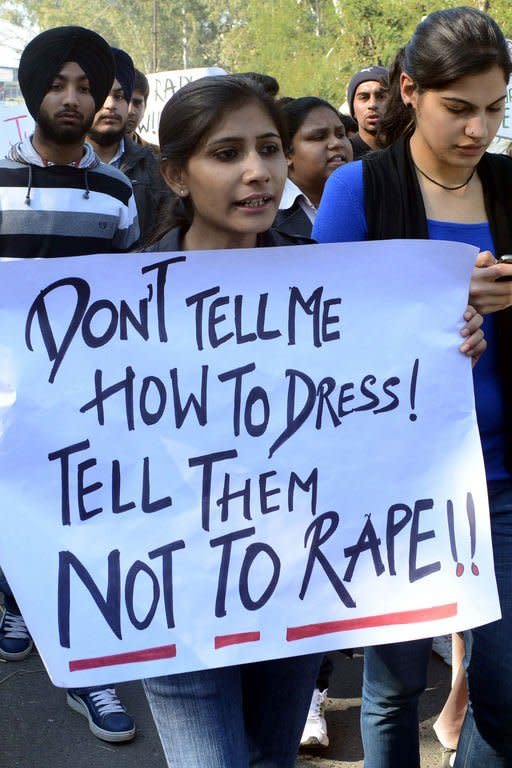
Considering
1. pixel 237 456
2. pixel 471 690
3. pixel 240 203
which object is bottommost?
pixel 471 690

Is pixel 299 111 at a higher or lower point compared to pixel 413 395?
higher

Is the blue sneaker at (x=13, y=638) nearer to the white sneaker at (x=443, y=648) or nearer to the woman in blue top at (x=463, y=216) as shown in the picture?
the white sneaker at (x=443, y=648)

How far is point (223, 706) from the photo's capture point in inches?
82.3

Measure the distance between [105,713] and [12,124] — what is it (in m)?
5.08

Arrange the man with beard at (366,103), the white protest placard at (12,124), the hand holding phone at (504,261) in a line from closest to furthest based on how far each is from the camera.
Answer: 1. the hand holding phone at (504,261)
2. the man with beard at (366,103)
3. the white protest placard at (12,124)

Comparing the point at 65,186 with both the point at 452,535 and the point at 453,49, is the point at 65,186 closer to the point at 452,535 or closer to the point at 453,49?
the point at 453,49

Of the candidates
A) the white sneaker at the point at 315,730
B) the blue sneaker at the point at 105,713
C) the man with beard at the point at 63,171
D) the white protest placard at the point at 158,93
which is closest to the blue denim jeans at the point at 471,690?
the white sneaker at the point at 315,730

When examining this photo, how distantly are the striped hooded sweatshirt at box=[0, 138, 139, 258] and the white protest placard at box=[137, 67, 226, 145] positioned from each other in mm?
6255

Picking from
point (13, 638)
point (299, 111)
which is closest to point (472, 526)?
point (13, 638)

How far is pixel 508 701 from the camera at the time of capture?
7.61 feet

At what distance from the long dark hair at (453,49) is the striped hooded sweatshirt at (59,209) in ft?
4.15

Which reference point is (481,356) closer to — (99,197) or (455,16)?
(455,16)

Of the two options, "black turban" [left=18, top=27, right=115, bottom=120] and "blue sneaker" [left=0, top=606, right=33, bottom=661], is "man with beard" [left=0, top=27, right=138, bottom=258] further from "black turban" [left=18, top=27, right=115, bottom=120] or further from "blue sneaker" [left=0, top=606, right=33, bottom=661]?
"blue sneaker" [left=0, top=606, right=33, bottom=661]

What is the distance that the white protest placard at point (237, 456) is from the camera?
6.45 ft
